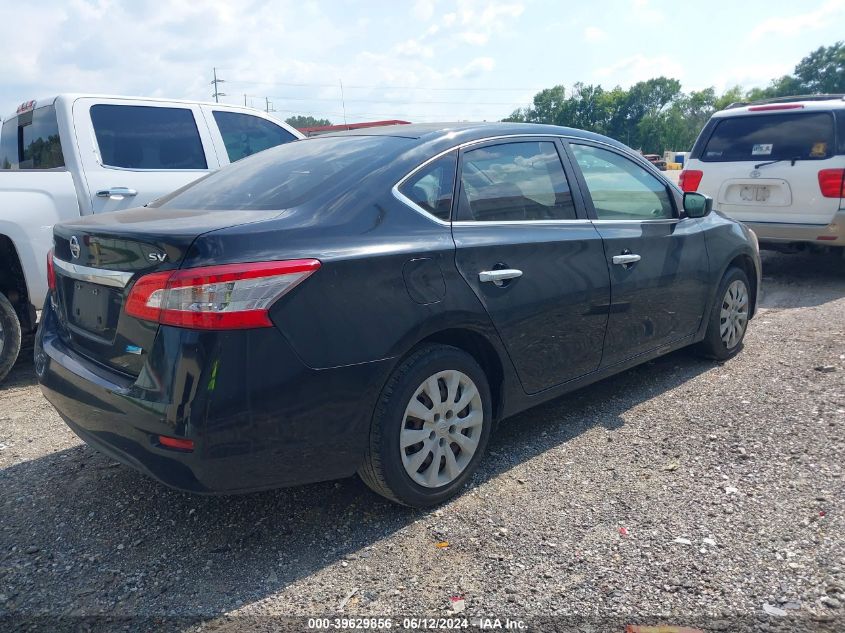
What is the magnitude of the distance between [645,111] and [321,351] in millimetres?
113048

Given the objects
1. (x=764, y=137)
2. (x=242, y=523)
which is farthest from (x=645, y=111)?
(x=242, y=523)

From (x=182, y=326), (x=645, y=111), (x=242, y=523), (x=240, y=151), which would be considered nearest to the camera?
(x=182, y=326)

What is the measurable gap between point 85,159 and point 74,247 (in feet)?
8.68

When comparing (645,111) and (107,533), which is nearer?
(107,533)

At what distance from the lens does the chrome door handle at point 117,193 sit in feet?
17.2

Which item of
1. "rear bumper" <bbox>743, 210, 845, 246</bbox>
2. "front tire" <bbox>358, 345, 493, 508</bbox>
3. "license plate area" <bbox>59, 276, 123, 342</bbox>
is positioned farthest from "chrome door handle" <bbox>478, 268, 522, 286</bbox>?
"rear bumper" <bbox>743, 210, 845, 246</bbox>

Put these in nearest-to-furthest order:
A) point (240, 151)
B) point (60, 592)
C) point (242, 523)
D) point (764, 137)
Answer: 1. point (60, 592)
2. point (242, 523)
3. point (240, 151)
4. point (764, 137)

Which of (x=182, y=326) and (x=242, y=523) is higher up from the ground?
(x=182, y=326)

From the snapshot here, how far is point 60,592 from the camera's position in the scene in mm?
2660

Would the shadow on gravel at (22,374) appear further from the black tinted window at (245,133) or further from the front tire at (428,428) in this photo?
the front tire at (428,428)

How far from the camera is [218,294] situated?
248 centimetres

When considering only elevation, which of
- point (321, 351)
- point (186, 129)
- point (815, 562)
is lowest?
point (815, 562)

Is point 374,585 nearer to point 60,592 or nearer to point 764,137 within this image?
point 60,592

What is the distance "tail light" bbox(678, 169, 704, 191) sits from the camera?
27.3ft
